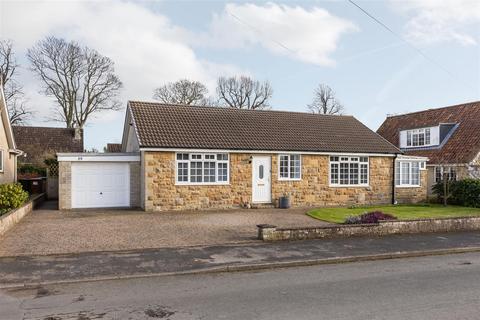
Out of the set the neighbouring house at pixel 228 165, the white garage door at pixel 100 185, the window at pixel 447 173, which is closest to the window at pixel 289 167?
the neighbouring house at pixel 228 165

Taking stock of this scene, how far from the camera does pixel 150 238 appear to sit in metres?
12.1

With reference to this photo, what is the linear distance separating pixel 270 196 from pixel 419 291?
13.8m

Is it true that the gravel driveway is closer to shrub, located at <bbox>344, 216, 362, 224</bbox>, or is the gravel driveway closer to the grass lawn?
the grass lawn

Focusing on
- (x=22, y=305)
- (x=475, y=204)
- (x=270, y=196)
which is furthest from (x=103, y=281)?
(x=475, y=204)

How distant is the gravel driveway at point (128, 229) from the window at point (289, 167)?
2528mm

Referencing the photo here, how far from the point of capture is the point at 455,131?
28109 millimetres

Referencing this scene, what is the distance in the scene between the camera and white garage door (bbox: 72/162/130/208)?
62.7ft

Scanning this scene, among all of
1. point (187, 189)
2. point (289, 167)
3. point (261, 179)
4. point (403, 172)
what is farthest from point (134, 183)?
point (403, 172)

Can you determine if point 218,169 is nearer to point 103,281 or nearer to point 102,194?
point 102,194

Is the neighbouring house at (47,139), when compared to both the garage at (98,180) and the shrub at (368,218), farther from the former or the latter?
the shrub at (368,218)

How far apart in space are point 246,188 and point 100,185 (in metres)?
6.67

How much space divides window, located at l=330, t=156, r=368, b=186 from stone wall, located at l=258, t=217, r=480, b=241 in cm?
819

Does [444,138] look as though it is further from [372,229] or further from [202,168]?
[372,229]

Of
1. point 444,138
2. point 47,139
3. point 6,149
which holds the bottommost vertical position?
point 6,149
